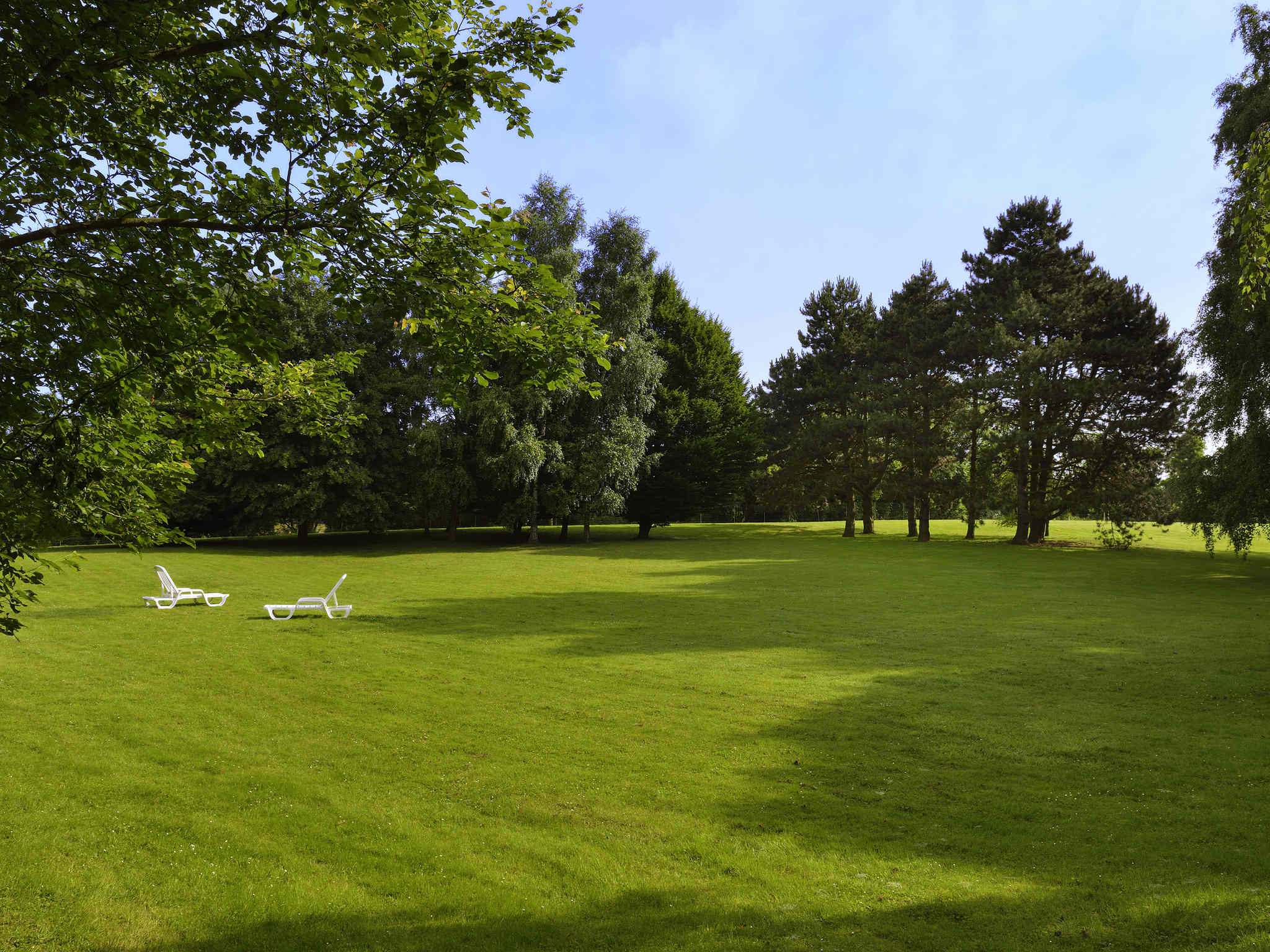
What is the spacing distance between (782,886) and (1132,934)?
218 cm

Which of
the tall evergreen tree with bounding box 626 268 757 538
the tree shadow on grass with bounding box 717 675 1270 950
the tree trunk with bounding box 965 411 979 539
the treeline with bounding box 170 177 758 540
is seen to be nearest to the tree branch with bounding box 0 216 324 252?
the tree shadow on grass with bounding box 717 675 1270 950

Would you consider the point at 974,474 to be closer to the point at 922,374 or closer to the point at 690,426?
the point at 922,374

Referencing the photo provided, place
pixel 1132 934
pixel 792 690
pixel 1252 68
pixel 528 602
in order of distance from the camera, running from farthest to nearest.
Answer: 1. pixel 1252 68
2. pixel 528 602
3. pixel 792 690
4. pixel 1132 934

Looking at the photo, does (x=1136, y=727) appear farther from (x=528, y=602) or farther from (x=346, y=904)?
(x=528, y=602)

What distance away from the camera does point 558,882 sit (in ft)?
18.3

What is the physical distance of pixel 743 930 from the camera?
16.3ft

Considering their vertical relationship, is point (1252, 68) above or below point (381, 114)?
above

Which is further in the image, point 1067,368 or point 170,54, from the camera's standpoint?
point 1067,368

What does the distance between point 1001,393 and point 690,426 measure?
17888mm

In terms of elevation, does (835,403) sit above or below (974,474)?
above

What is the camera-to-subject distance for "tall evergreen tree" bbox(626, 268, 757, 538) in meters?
47.0

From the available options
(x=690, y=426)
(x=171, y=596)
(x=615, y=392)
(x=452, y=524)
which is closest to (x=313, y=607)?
(x=171, y=596)

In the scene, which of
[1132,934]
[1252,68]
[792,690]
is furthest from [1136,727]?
[1252,68]

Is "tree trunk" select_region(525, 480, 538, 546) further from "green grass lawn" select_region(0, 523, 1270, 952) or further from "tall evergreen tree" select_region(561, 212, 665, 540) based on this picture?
"green grass lawn" select_region(0, 523, 1270, 952)
